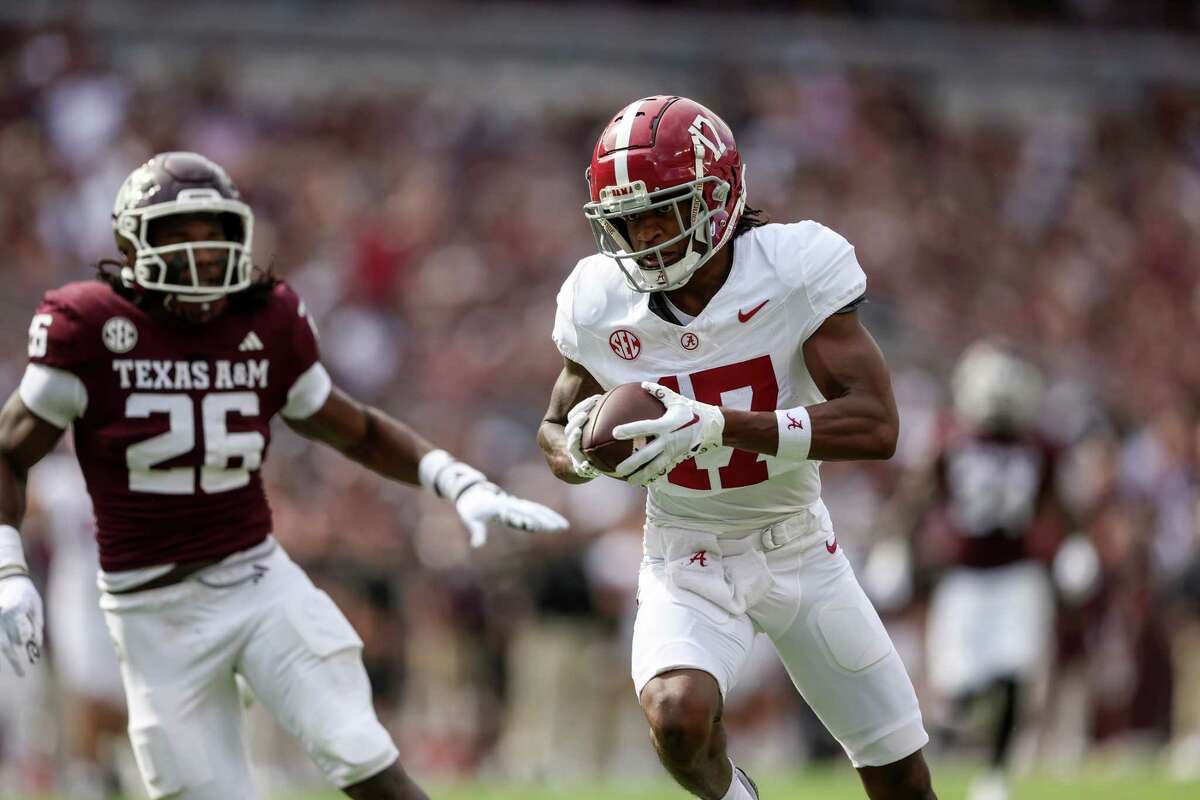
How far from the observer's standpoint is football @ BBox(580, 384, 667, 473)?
411 cm

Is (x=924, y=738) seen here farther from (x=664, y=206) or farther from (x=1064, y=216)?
(x=1064, y=216)

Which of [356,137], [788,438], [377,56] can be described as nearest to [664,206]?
[788,438]

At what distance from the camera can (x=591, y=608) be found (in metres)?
10.0

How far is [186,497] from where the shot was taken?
15.6 feet

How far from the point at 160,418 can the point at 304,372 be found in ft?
1.44

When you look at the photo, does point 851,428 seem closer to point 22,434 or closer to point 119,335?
point 119,335

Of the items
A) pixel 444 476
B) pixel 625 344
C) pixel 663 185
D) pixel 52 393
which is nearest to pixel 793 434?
pixel 625 344

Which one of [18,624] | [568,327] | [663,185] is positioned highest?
[663,185]

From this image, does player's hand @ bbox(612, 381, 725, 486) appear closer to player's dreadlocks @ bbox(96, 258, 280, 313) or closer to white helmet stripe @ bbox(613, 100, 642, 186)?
white helmet stripe @ bbox(613, 100, 642, 186)

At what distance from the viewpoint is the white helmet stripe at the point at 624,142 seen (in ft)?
14.3

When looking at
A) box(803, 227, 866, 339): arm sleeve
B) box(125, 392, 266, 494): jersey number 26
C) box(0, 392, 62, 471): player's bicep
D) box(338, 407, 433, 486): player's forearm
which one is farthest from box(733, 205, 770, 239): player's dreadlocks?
box(0, 392, 62, 471): player's bicep

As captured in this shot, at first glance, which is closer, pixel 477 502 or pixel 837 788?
pixel 477 502

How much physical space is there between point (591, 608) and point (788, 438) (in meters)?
5.94

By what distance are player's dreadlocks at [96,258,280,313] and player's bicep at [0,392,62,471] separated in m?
0.39
